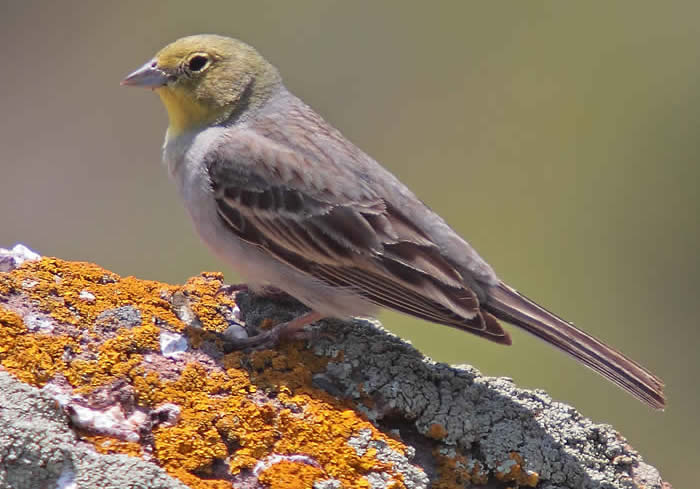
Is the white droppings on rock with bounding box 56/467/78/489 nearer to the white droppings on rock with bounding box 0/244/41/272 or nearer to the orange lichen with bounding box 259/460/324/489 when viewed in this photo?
the orange lichen with bounding box 259/460/324/489

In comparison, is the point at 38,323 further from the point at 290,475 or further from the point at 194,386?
the point at 290,475

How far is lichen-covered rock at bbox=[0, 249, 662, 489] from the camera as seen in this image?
4.74 m

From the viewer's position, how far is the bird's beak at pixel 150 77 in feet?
23.5

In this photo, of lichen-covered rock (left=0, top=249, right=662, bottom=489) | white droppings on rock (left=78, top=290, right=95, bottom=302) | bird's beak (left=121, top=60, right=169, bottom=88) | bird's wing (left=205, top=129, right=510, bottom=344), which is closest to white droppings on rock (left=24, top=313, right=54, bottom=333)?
lichen-covered rock (left=0, top=249, right=662, bottom=489)

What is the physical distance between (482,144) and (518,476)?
9.54m

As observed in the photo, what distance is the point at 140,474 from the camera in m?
4.59

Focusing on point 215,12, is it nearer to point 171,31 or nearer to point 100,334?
point 171,31

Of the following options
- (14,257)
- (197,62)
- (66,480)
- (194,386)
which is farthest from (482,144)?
(66,480)

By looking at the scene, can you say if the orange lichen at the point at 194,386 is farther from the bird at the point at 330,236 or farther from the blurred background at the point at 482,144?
the blurred background at the point at 482,144

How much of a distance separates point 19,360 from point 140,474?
75 centimetres

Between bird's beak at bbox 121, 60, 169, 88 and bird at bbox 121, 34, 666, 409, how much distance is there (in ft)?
0.76

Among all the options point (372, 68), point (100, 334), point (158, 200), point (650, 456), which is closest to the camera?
point (100, 334)

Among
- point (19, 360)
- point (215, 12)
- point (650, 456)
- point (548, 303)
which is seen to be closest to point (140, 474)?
point (19, 360)

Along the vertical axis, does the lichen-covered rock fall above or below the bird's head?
below
